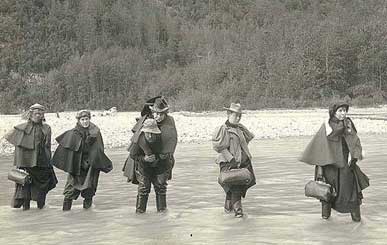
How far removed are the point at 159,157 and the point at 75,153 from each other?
51.1 inches

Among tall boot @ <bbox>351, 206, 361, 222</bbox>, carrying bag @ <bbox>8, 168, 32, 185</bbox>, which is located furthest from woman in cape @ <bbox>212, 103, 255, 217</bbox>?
carrying bag @ <bbox>8, 168, 32, 185</bbox>

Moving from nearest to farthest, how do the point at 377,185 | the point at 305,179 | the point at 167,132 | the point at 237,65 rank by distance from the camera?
the point at 167,132, the point at 377,185, the point at 305,179, the point at 237,65

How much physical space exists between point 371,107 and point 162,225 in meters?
52.4

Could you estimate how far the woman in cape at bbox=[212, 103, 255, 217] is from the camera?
9.34 m

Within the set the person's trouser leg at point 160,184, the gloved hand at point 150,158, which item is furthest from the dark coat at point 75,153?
the gloved hand at point 150,158

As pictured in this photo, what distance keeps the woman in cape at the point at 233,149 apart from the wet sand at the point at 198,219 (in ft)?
1.19

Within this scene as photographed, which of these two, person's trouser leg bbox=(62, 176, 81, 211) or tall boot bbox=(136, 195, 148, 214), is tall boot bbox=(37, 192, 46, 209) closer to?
person's trouser leg bbox=(62, 176, 81, 211)

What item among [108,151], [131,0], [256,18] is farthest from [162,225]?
[131,0]

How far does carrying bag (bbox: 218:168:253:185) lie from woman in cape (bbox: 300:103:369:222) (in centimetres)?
81

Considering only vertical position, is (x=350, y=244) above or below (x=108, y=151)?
above

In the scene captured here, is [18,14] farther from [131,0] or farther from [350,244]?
[350,244]

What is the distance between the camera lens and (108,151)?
21.3 meters

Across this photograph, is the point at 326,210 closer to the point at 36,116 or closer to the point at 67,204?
the point at 67,204

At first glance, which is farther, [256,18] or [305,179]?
[256,18]
